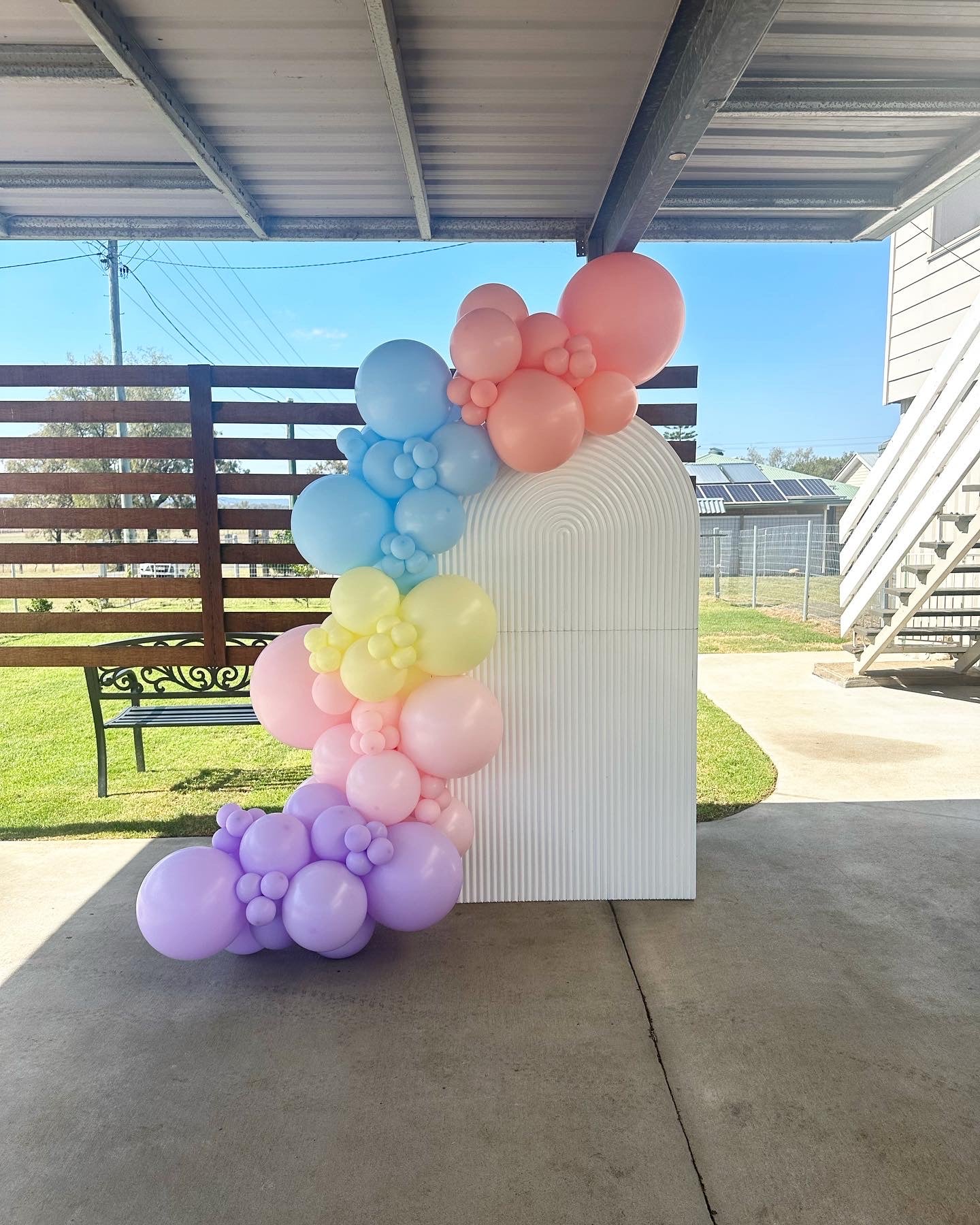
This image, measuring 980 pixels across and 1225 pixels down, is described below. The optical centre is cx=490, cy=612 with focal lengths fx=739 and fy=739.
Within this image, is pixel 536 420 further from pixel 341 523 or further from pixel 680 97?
pixel 680 97

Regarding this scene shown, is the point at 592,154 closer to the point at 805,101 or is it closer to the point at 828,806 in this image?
the point at 805,101

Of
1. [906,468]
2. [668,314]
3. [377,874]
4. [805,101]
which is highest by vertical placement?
[805,101]

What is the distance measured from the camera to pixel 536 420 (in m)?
2.87

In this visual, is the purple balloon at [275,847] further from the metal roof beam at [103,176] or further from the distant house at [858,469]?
the distant house at [858,469]


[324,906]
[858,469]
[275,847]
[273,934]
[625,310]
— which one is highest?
[858,469]

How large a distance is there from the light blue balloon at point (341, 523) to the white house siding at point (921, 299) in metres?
7.48

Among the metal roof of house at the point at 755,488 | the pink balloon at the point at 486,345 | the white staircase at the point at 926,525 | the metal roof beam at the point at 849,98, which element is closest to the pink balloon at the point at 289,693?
the pink balloon at the point at 486,345

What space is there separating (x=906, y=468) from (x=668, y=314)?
492 centimetres

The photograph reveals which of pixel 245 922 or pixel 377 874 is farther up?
pixel 377 874

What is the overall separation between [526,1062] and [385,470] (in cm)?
221

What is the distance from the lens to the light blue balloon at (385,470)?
3.00m

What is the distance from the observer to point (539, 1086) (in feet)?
7.61

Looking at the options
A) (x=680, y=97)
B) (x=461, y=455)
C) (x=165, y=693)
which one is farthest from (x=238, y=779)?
(x=680, y=97)

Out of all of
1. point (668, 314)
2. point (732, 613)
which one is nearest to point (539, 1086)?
point (668, 314)
